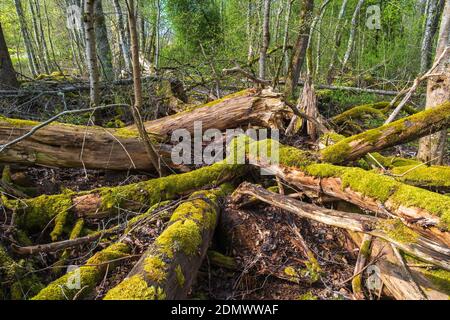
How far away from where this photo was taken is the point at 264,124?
16.0ft

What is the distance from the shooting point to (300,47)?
6.86 metres

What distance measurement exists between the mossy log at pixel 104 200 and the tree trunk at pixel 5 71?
154 inches

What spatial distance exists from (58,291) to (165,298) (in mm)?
866

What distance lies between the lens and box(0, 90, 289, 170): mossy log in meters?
3.79

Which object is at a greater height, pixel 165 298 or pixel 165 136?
pixel 165 136

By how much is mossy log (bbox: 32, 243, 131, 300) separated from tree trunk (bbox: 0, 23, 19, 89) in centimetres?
507

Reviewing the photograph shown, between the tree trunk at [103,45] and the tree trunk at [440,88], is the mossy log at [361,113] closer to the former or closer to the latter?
the tree trunk at [440,88]

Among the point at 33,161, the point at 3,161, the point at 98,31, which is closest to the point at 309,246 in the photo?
the point at 33,161

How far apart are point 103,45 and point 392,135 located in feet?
22.0

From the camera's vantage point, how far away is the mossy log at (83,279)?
2207 millimetres

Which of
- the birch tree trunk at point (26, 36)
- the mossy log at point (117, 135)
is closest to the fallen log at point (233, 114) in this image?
the mossy log at point (117, 135)

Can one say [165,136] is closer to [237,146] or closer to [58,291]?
[237,146]

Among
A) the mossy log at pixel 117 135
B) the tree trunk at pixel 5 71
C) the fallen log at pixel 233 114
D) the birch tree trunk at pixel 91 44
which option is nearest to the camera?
the mossy log at pixel 117 135

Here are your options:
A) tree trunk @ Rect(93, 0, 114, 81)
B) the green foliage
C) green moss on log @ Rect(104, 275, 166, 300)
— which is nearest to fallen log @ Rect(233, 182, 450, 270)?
green moss on log @ Rect(104, 275, 166, 300)
